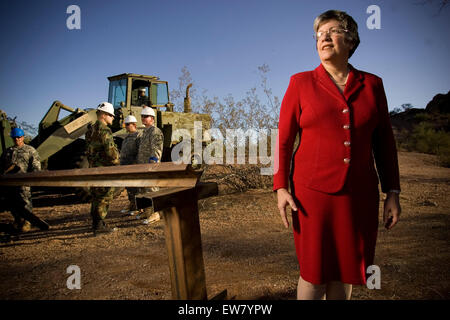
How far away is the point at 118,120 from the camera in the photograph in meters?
7.95

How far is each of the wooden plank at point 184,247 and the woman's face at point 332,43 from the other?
3.54 feet

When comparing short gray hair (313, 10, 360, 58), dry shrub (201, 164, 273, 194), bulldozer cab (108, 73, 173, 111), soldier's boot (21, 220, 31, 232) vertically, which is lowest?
soldier's boot (21, 220, 31, 232)

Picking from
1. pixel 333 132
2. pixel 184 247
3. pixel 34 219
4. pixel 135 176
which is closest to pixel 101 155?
pixel 34 219

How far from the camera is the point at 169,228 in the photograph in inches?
65.6

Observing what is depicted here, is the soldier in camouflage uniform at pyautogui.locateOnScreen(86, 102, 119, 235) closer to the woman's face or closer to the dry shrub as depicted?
the dry shrub

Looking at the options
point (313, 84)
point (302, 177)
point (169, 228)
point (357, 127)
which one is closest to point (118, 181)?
point (169, 228)

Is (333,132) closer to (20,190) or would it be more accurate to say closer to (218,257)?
(218,257)

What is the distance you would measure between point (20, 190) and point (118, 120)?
353cm

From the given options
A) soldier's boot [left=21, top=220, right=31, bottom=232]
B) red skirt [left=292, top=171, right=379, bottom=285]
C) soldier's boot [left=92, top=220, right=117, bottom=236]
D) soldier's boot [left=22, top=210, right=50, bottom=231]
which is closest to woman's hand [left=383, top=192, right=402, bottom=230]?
red skirt [left=292, top=171, right=379, bottom=285]

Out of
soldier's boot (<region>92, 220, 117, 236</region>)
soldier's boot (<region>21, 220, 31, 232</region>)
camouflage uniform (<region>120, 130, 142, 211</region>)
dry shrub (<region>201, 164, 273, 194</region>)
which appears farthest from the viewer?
dry shrub (<region>201, 164, 273, 194</region>)

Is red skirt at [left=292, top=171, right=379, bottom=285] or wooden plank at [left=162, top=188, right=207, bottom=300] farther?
wooden plank at [left=162, top=188, right=207, bottom=300]

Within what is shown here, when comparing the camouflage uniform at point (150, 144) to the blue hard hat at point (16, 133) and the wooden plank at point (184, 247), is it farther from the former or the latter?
the wooden plank at point (184, 247)

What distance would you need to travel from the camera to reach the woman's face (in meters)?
1.40
